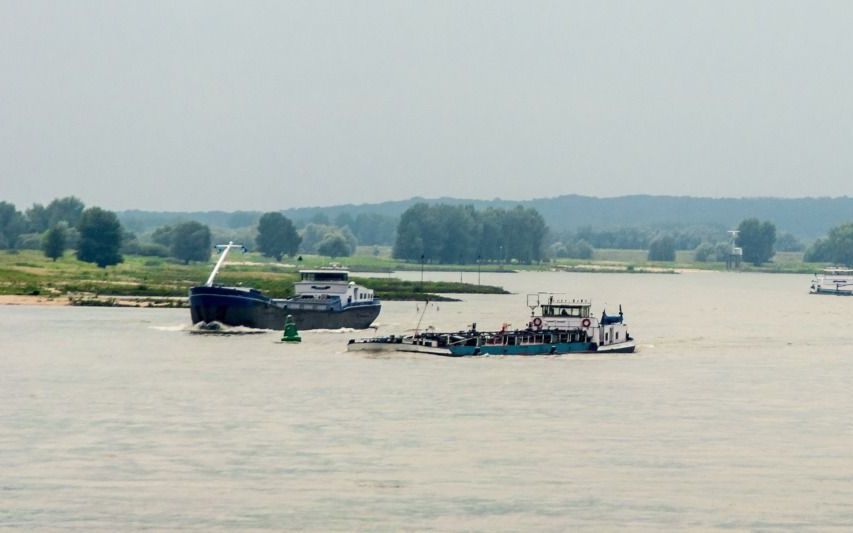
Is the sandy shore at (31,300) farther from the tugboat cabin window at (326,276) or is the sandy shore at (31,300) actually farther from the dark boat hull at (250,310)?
the dark boat hull at (250,310)

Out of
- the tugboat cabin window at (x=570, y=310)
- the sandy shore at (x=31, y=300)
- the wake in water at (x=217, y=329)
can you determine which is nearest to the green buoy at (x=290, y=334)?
the wake in water at (x=217, y=329)

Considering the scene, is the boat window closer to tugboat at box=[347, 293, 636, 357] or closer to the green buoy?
the green buoy

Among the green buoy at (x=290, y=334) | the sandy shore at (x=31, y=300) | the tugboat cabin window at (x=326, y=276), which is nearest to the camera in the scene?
the green buoy at (x=290, y=334)

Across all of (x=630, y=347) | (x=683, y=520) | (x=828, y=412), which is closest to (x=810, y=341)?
(x=630, y=347)

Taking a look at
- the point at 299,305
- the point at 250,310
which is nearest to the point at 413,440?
the point at 250,310

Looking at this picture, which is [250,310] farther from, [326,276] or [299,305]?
[326,276]

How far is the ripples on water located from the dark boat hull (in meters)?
16.6

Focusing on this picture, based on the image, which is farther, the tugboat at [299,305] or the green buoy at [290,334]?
the tugboat at [299,305]

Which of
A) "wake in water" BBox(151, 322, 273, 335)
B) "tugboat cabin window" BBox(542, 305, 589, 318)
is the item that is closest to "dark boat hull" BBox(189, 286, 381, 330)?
"wake in water" BBox(151, 322, 273, 335)

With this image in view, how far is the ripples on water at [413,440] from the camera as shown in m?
46.9

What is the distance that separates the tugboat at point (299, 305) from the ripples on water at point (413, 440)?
55.4ft

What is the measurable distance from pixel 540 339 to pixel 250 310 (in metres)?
28.3

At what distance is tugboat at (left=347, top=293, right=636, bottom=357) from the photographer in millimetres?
103125

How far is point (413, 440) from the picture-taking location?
60938 millimetres
